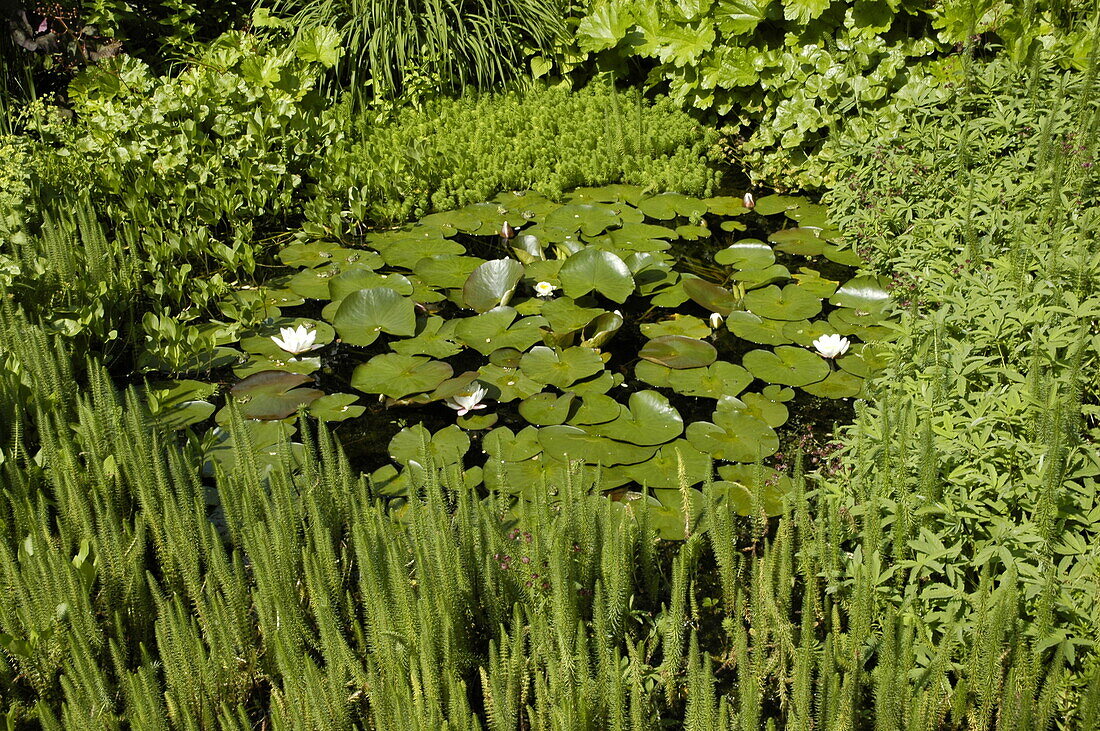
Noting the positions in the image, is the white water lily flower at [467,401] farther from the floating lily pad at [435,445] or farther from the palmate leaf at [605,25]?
the palmate leaf at [605,25]

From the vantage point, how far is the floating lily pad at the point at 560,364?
11.8 feet

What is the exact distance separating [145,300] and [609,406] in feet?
7.05

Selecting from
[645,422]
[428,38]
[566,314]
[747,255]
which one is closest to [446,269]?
[566,314]

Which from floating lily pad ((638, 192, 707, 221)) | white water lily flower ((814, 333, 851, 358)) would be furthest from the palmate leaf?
white water lily flower ((814, 333, 851, 358))

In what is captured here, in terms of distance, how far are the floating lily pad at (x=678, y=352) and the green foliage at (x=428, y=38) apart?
2.88 metres

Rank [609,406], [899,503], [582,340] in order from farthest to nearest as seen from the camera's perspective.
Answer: [582,340] → [609,406] → [899,503]

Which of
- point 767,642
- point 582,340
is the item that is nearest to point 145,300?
point 582,340

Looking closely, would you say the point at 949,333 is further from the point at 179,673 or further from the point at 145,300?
the point at 145,300

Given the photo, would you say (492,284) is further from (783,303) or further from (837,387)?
(837,387)

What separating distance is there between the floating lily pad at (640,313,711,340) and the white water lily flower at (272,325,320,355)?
133 centimetres

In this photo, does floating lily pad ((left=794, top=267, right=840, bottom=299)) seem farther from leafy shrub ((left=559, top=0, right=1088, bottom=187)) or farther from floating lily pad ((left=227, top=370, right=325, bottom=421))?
floating lily pad ((left=227, top=370, right=325, bottom=421))

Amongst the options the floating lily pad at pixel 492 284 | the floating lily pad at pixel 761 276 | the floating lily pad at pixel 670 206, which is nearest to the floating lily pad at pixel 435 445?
the floating lily pad at pixel 492 284

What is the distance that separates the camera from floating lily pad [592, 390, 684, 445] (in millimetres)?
3275

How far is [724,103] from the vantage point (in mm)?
5770
